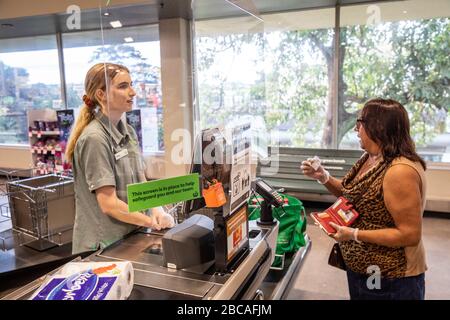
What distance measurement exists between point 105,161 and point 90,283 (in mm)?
553

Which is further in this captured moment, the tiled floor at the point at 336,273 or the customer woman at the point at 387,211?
the tiled floor at the point at 336,273

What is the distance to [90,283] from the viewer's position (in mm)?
991

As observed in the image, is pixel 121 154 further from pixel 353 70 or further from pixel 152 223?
pixel 353 70

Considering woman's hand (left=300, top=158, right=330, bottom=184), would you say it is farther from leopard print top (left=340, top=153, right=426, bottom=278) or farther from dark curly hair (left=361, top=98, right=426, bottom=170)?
dark curly hair (left=361, top=98, right=426, bottom=170)

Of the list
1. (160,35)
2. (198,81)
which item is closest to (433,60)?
(160,35)

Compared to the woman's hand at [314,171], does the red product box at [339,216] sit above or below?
below

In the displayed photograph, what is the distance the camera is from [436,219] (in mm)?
4449

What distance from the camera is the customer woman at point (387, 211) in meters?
1.46

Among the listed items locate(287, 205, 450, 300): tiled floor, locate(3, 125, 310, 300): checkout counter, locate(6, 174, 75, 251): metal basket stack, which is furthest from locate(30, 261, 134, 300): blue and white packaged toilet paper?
locate(6, 174, 75, 251): metal basket stack

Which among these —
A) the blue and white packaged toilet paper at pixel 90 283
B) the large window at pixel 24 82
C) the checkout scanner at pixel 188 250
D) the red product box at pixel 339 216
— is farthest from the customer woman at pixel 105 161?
the large window at pixel 24 82

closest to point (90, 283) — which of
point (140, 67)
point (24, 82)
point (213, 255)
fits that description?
point (213, 255)

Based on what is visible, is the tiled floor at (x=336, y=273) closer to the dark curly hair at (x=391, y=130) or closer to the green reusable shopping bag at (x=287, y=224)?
the green reusable shopping bag at (x=287, y=224)

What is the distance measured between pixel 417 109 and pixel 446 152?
64cm
